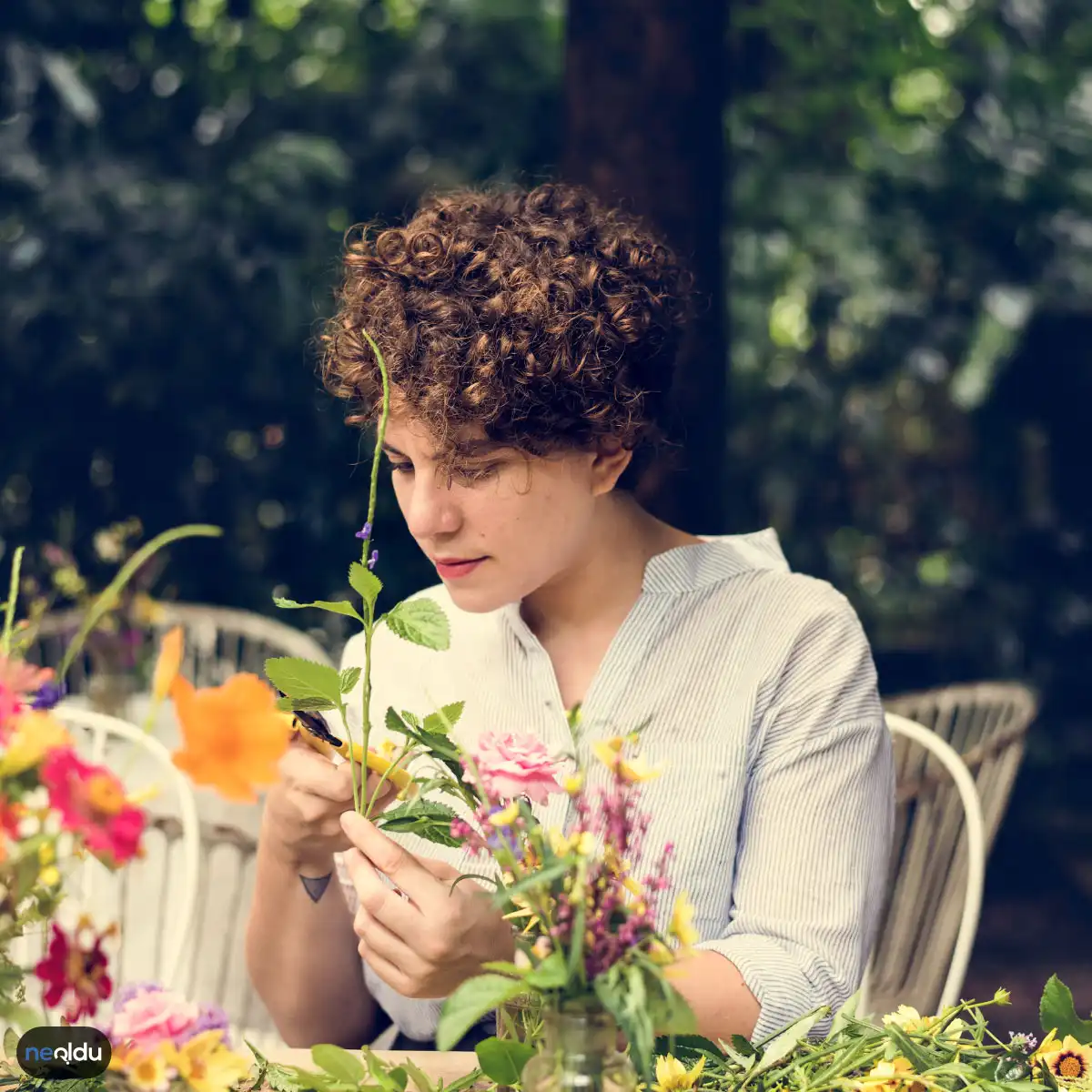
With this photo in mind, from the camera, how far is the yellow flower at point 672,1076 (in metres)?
0.85

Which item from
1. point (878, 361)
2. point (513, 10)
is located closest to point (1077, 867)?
point (878, 361)

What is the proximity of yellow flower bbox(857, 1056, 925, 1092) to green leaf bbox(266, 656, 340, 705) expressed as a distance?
1.27ft

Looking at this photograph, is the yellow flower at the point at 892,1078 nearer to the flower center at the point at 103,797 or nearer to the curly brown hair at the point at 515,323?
the flower center at the point at 103,797

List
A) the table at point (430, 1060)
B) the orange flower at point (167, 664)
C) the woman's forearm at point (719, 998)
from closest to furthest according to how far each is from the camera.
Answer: the orange flower at point (167, 664) < the table at point (430, 1060) < the woman's forearm at point (719, 998)

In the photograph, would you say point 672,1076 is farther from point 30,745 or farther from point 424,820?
point 30,745

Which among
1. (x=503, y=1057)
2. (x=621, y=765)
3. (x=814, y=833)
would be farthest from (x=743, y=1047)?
(x=814, y=833)

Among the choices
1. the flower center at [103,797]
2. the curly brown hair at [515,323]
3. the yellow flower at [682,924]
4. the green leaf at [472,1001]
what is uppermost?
the curly brown hair at [515,323]

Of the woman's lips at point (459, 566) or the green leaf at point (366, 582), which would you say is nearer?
the green leaf at point (366, 582)

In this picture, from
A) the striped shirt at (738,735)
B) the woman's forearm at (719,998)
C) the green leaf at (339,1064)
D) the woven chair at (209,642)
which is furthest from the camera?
the woven chair at (209,642)

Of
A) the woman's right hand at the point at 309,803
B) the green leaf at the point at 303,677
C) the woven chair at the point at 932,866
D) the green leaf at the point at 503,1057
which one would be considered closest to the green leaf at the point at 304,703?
the green leaf at the point at 303,677

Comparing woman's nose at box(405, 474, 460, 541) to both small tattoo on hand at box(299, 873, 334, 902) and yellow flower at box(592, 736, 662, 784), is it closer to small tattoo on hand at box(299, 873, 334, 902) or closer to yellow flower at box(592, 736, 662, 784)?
small tattoo on hand at box(299, 873, 334, 902)

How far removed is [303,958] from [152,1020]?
1.98 feet

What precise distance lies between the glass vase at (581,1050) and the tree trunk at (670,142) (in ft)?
5.49

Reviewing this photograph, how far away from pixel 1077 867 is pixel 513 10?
2.69 m
